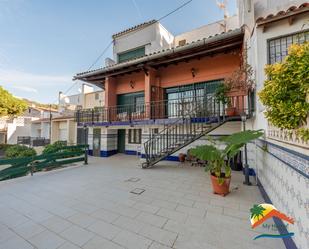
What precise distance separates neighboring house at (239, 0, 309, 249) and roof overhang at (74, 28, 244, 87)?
0.71 m

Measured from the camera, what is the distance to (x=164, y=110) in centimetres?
775

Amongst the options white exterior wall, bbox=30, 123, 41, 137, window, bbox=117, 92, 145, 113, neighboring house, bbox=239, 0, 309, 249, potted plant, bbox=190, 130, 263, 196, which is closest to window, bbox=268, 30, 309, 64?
neighboring house, bbox=239, 0, 309, 249

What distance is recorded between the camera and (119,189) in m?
4.01

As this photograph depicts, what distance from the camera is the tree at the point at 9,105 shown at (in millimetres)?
11495

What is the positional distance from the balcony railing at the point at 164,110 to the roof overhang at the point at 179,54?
1.91 meters

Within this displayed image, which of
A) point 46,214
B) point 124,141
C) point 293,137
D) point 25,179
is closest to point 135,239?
point 46,214

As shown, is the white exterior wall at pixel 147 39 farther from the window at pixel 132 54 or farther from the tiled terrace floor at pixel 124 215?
the tiled terrace floor at pixel 124 215

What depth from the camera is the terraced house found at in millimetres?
5961

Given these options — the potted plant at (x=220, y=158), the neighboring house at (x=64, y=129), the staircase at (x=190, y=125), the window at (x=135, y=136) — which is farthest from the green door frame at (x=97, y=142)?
the potted plant at (x=220, y=158)

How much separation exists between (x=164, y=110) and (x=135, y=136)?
300 centimetres

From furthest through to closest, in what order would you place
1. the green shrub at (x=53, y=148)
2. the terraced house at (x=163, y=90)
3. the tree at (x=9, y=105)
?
the tree at (x=9, y=105), the green shrub at (x=53, y=148), the terraced house at (x=163, y=90)

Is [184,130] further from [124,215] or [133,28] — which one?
[133,28]

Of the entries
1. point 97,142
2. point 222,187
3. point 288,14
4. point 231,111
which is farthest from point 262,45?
point 97,142

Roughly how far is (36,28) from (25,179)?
27.2 ft
